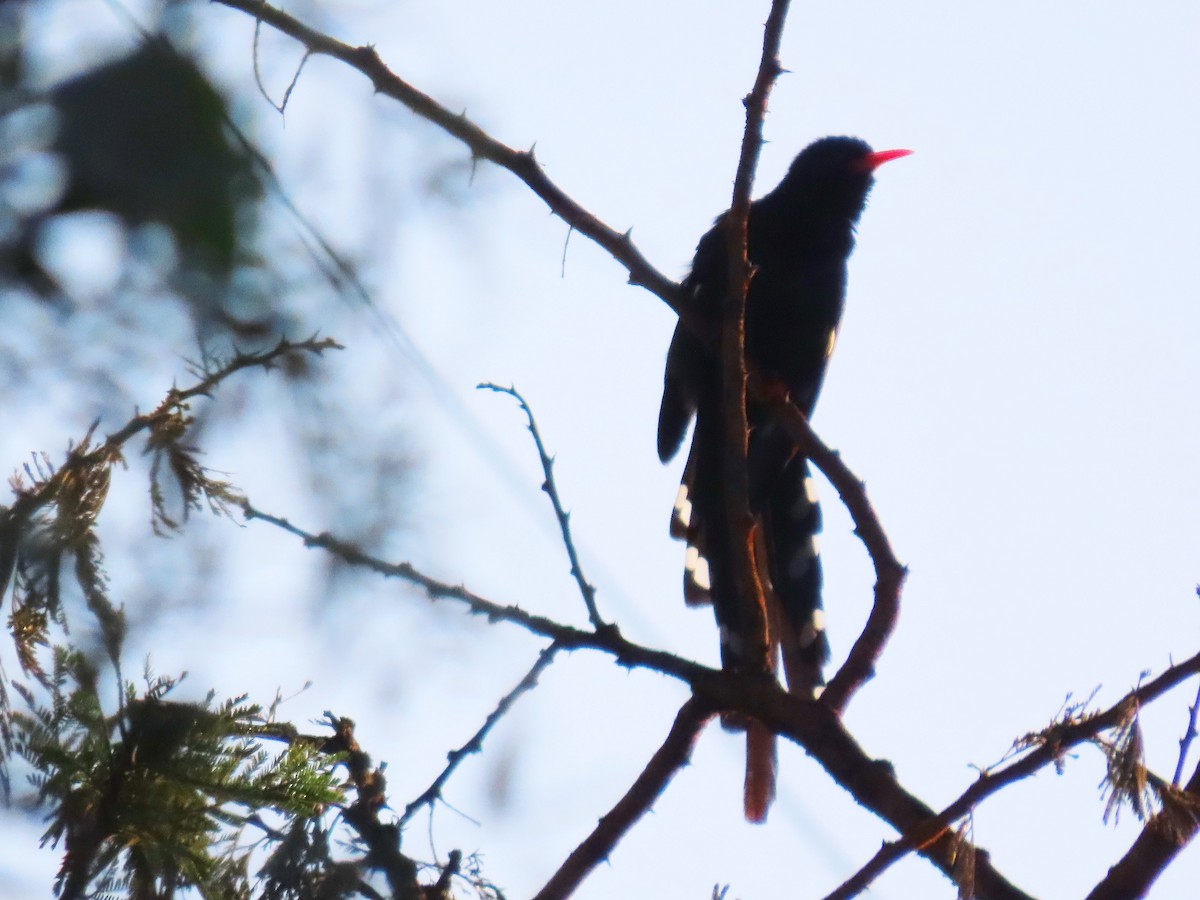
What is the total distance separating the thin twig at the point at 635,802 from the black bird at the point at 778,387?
15.6 inches

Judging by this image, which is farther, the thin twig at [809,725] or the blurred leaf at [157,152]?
the thin twig at [809,725]

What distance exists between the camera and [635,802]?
2.47 meters

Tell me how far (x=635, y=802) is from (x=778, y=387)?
1392 millimetres

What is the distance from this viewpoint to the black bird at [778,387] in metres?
3.37

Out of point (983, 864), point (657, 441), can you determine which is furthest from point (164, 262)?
point (657, 441)

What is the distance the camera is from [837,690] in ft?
8.11

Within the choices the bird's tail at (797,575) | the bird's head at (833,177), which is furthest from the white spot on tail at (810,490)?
the bird's head at (833,177)

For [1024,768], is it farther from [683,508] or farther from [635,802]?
[683,508]

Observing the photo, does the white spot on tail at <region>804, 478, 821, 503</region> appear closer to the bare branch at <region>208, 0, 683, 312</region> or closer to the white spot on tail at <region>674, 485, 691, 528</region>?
the white spot on tail at <region>674, 485, 691, 528</region>

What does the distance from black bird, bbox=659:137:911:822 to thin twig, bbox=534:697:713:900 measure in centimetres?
40

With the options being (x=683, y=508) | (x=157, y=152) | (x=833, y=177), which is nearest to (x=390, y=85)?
(x=157, y=152)

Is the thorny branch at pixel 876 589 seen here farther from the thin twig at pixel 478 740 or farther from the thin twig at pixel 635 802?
the thin twig at pixel 478 740

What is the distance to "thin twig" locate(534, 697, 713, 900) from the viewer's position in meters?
2.36

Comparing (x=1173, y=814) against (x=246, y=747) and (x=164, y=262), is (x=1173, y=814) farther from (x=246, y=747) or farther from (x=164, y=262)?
(x=164, y=262)
